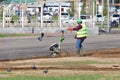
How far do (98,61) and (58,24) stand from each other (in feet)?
99.2

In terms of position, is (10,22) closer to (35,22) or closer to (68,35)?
(35,22)

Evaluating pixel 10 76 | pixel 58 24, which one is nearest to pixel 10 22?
pixel 58 24

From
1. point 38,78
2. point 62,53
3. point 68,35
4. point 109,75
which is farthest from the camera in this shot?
point 68,35

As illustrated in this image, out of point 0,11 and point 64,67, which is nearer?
point 64,67

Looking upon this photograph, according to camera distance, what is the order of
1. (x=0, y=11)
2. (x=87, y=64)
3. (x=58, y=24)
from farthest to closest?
(x=0, y=11), (x=58, y=24), (x=87, y=64)

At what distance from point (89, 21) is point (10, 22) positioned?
7910mm

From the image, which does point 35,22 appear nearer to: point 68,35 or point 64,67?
point 68,35

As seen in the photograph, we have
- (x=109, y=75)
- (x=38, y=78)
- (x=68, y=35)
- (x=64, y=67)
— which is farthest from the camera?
(x=68, y=35)

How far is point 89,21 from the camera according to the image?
177 ft

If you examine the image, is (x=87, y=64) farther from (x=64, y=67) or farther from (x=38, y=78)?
(x=38, y=78)

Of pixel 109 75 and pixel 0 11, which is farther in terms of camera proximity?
pixel 0 11

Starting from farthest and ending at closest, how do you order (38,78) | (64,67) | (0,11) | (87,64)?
(0,11), (87,64), (64,67), (38,78)

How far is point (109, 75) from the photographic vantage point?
53.0 feet

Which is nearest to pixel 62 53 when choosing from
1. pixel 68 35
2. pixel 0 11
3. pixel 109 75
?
pixel 109 75
